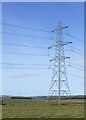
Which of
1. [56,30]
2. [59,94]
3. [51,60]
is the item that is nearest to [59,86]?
[59,94]

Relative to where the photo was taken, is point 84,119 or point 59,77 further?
point 59,77

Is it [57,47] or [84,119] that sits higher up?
[57,47]

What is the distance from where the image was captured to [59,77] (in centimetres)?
5881

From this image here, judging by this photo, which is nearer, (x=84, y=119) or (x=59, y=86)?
(x=84, y=119)

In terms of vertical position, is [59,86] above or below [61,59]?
below

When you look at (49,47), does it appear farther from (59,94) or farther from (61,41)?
(59,94)

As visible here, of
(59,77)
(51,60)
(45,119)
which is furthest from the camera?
(51,60)

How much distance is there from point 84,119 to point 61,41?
3712 cm

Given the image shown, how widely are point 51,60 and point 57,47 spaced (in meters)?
2.66

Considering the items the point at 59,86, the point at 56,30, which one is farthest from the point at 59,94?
the point at 56,30

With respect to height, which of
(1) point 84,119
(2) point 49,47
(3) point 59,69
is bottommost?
(1) point 84,119

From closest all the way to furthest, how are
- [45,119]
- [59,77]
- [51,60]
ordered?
[45,119], [59,77], [51,60]

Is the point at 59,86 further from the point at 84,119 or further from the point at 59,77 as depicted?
the point at 84,119

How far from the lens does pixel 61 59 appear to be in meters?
61.1
